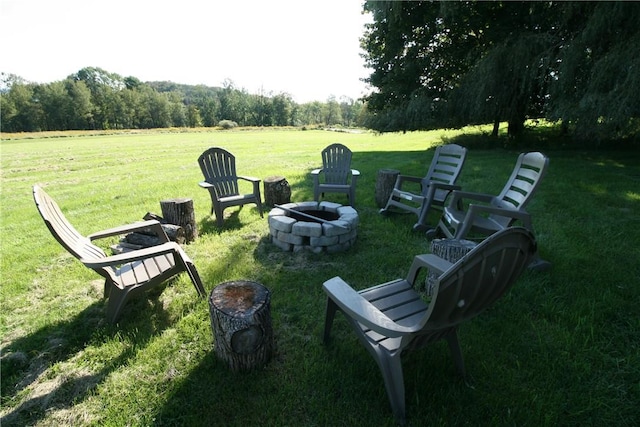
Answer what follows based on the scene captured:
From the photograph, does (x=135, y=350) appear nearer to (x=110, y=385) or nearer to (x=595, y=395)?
(x=110, y=385)

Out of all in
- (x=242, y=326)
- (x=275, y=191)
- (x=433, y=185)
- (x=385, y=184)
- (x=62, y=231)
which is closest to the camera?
(x=242, y=326)

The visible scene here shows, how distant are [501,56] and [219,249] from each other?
8.56 m

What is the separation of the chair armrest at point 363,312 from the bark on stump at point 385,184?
11.0ft

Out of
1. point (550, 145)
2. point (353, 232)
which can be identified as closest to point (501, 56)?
point (550, 145)

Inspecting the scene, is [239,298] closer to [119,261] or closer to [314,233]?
[119,261]

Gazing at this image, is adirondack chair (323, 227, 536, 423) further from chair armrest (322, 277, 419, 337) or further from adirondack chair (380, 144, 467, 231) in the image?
adirondack chair (380, 144, 467, 231)

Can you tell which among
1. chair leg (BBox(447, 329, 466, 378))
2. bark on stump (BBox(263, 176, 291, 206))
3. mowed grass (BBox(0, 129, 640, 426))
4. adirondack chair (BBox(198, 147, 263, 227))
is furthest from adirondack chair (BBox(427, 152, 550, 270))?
adirondack chair (BBox(198, 147, 263, 227))

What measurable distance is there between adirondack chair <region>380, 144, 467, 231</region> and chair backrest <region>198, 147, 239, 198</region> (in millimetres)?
2335

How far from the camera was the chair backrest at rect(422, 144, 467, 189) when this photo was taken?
4.31 m

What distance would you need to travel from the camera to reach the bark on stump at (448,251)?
2486mm

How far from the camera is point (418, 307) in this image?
6.16 feet

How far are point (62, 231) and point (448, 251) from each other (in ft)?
9.36

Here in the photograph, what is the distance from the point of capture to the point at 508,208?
10.5ft

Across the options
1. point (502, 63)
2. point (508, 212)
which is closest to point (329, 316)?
point (508, 212)
